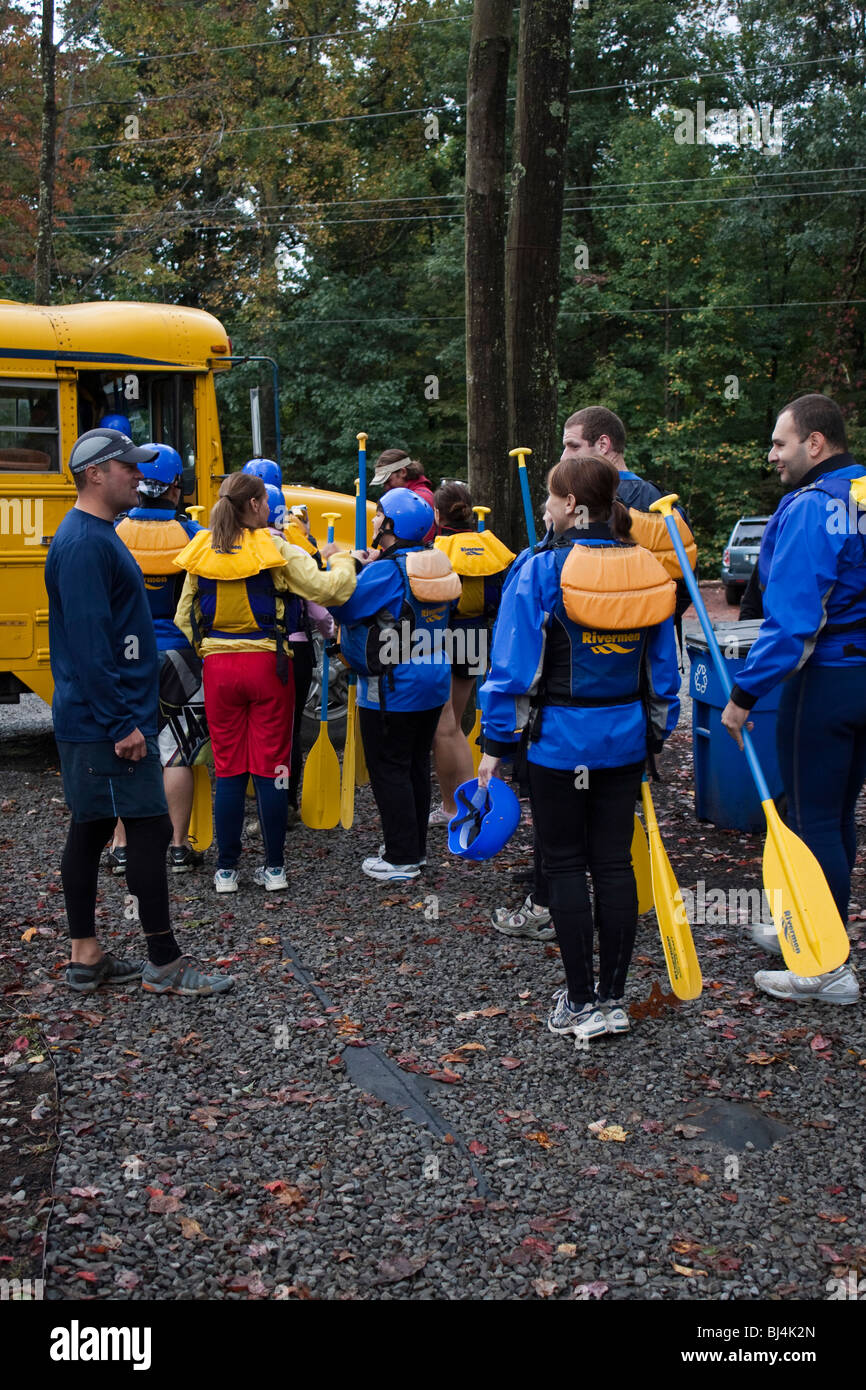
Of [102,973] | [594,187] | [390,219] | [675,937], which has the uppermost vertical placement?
[594,187]

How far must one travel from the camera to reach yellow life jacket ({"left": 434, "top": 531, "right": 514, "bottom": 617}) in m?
6.69

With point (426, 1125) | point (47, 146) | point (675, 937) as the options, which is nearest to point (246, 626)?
point (675, 937)

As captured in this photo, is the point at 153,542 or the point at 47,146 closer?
the point at 153,542

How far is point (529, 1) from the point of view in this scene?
7.99m

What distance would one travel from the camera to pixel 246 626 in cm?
568

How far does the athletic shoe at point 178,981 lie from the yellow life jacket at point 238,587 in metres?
1.62

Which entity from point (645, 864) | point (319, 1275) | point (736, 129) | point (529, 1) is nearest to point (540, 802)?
point (645, 864)

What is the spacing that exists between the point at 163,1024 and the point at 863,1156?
2.45 meters

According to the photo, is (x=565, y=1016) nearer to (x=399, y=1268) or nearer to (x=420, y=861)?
(x=399, y=1268)

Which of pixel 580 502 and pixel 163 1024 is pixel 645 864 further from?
pixel 163 1024

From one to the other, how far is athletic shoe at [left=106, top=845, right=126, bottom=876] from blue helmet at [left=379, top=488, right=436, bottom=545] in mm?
2231

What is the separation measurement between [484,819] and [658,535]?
5.16ft

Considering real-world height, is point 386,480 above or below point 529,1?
below

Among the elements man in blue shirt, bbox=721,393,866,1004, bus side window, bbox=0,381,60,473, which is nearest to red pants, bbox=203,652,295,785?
man in blue shirt, bbox=721,393,866,1004
